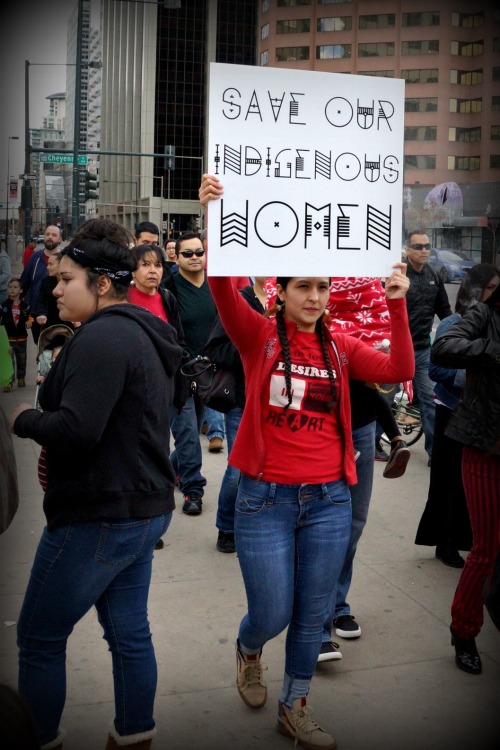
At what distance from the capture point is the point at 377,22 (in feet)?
247

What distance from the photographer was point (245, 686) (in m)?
3.52

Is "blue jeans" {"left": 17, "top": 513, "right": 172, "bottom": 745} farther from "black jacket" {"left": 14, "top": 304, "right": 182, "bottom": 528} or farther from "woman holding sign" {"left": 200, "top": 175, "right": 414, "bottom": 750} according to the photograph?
"woman holding sign" {"left": 200, "top": 175, "right": 414, "bottom": 750}

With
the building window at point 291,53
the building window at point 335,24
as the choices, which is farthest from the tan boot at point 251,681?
the building window at point 335,24

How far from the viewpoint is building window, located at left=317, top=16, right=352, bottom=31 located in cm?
7531

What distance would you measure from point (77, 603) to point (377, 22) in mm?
79937

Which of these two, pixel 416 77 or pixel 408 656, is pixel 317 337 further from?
pixel 416 77

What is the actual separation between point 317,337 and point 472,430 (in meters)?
0.98

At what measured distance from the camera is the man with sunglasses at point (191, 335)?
6.27m

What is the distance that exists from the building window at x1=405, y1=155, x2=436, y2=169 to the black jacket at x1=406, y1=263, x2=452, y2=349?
225 feet

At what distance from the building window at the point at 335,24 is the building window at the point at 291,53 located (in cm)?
225

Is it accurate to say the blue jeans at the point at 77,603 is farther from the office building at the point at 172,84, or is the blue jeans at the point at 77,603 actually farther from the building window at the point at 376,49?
the building window at the point at 376,49

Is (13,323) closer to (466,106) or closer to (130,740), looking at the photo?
(130,740)

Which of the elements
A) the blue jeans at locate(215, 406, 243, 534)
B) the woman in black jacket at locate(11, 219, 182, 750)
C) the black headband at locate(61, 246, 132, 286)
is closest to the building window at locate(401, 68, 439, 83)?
the blue jeans at locate(215, 406, 243, 534)

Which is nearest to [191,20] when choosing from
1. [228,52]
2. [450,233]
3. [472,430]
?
[228,52]
